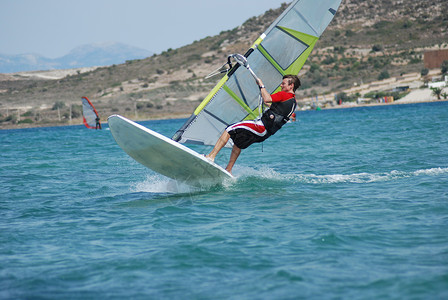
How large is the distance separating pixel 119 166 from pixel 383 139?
8.50 meters

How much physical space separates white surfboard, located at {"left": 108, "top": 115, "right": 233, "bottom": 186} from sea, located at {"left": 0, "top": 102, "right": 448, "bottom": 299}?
0.30m

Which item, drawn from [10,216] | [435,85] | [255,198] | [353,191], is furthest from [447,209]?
[435,85]

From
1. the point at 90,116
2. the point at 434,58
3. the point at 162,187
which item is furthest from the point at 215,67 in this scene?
the point at 162,187

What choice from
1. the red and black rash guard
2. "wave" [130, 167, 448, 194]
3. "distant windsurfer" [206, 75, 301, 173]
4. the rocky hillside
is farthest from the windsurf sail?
the red and black rash guard

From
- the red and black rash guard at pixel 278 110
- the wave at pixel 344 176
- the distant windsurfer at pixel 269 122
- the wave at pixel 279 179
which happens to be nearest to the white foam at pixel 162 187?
the wave at pixel 279 179

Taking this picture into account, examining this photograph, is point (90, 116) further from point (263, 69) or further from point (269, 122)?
point (269, 122)

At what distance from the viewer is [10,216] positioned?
703 centimetres

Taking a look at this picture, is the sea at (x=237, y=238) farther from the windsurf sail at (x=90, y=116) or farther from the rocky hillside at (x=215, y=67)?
the rocky hillside at (x=215, y=67)

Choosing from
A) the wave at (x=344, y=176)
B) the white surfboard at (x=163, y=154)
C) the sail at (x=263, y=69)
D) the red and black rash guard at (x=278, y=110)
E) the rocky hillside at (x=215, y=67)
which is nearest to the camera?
the white surfboard at (x=163, y=154)

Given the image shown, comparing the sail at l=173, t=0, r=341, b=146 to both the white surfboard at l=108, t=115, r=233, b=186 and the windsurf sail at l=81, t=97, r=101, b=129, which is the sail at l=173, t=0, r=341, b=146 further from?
the windsurf sail at l=81, t=97, r=101, b=129

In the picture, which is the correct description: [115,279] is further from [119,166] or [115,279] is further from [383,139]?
[383,139]

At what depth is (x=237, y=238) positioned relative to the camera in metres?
5.29

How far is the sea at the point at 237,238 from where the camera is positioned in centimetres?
403

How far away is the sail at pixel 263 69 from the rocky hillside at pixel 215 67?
4875cm
